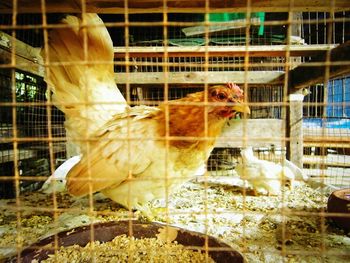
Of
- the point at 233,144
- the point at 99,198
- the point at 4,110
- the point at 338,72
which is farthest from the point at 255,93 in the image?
the point at 4,110

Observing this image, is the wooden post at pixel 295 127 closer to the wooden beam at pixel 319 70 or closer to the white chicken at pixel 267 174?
the wooden beam at pixel 319 70

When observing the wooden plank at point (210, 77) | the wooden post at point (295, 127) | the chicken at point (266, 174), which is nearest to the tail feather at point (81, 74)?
the wooden plank at point (210, 77)

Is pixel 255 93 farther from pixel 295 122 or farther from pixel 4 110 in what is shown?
pixel 4 110

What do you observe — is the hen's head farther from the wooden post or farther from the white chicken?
the wooden post

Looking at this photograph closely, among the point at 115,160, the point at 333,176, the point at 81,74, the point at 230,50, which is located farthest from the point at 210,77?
the point at 333,176

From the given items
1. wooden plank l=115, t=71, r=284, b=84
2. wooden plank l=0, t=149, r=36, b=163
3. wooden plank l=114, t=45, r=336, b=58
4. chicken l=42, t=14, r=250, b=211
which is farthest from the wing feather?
wooden plank l=115, t=71, r=284, b=84

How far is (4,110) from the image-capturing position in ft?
9.56

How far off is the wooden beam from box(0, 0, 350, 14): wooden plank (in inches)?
11.5

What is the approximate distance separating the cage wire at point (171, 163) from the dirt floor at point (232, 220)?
0.01 m

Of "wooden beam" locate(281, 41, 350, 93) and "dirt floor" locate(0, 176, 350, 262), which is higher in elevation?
"wooden beam" locate(281, 41, 350, 93)

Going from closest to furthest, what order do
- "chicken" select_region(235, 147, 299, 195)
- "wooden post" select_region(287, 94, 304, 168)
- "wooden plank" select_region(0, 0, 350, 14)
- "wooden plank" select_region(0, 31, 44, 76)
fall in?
"wooden plank" select_region(0, 0, 350, 14) < "wooden plank" select_region(0, 31, 44, 76) < "chicken" select_region(235, 147, 299, 195) < "wooden post" select_region(287, 94, 304, 168)

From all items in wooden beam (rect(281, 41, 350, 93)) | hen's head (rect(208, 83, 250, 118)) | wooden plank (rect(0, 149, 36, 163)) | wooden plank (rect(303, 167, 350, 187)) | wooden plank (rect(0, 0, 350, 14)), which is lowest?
wooden plank (rect(303, 167, 350, 187))

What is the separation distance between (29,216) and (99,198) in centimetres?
74

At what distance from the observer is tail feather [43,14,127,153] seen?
6.02 ft
